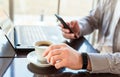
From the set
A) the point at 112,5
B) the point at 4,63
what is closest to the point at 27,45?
the point at 4,63

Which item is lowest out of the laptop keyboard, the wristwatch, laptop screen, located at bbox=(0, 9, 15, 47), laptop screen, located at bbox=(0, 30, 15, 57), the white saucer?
the laptop keyboard

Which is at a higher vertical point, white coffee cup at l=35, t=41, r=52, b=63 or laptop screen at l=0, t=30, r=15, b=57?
white coffee cup at l=35, t=41, r=52, b=63

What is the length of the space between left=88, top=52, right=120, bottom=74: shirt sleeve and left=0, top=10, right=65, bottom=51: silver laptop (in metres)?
0.34

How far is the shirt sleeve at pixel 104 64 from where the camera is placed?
2.80ft

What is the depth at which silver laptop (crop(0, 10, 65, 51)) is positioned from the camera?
105 cm

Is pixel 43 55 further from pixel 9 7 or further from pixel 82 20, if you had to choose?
pixel 9 7

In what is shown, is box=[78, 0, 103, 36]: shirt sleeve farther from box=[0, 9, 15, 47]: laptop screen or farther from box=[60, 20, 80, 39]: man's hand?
box=[0, 9, 15, 47]: laptop screen

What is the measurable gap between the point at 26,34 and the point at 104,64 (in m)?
0.54

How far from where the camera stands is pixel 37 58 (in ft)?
2.92

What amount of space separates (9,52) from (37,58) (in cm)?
17

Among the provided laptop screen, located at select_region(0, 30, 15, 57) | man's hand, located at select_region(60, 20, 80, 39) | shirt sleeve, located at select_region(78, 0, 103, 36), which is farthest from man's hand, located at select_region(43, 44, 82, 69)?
shirt sleeve, located at select_region(78, 0, 103, 36)

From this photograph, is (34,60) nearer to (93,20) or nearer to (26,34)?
(26,34)

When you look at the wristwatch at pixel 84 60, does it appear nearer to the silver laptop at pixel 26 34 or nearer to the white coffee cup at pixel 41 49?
the white coffee cup at pixel 41 49

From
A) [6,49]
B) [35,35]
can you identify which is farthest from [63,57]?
[35,35]
